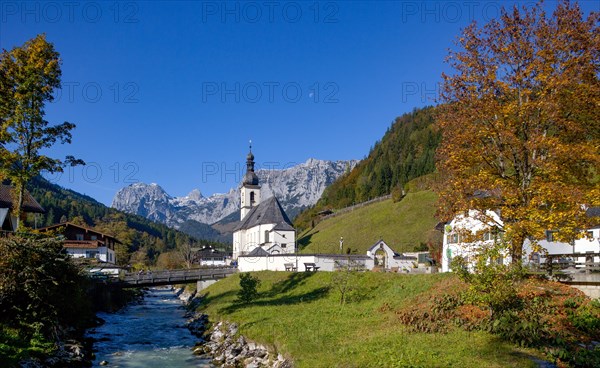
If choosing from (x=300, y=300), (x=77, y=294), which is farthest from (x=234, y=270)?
(x=77, y=294)

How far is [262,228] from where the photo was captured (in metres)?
80.6

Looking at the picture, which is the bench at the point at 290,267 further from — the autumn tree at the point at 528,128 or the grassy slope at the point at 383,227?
the autumn tree at the point at 528,128

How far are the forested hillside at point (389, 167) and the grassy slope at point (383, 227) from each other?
30.4 feet

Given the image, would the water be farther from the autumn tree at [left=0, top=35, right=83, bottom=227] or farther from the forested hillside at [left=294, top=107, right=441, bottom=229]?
the forested hillside at [left=294, top=107, right=441, bottom=229]

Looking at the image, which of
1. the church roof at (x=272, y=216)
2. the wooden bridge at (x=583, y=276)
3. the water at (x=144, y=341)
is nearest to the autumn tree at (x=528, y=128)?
the wooden bridge at (x=583, y=276)

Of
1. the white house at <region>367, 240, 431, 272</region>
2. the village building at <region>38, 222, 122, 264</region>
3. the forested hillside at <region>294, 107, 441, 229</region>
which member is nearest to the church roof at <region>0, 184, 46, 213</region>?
the village building at <region>38, 222, 122, 264</region>

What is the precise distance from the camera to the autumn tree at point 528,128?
64.4 ft

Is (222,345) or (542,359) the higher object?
(542,359)

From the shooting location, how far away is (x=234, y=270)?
203 ft

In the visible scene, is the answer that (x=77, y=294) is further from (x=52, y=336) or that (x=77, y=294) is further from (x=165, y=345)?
(x=165, y=345)

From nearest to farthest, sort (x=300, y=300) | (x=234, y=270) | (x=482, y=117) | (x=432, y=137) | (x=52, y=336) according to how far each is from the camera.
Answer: (x=482, y=117), (x=52, y=336), (x=300, y=300), (x=234, y=270), (x=432, y=137)

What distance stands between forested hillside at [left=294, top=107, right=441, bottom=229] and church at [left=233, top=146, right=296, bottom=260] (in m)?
22.1

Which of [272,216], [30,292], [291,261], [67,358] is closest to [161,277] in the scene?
[291,261]

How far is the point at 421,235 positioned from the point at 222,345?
5391cm
